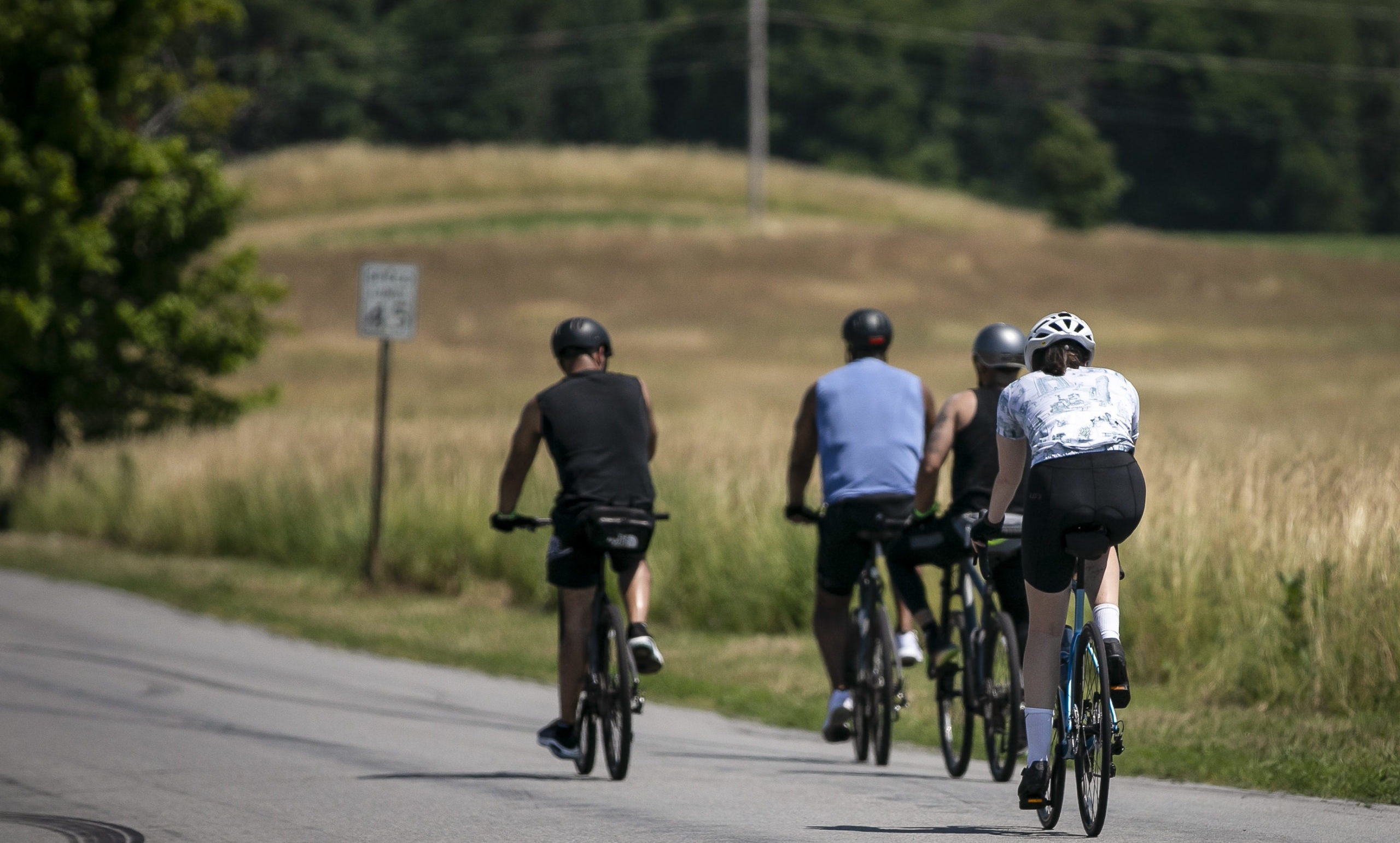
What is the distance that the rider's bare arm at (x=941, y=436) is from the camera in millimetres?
8961

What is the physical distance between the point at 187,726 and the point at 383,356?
9.04m

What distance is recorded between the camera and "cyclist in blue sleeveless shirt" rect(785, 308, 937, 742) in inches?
371

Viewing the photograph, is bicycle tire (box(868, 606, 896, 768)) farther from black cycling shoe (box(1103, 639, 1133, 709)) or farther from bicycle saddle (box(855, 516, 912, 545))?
black cycling shoe (box(1103, 639, 1133, 709))

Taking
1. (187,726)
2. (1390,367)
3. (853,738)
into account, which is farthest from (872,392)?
(1390,367)

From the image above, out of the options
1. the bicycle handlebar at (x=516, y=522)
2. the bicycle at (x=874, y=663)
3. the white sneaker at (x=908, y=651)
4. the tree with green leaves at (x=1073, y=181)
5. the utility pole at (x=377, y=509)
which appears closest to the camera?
the bicycle handlebar at (x=516, y=522)

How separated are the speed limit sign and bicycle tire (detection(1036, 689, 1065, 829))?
12.4 m

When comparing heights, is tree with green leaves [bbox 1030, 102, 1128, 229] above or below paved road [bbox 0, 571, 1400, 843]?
above

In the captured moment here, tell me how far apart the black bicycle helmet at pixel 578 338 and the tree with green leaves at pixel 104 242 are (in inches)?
697

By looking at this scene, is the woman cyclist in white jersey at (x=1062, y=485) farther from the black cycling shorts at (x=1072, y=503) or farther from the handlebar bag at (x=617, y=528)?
the handlebar bag at (x=617, y=528)

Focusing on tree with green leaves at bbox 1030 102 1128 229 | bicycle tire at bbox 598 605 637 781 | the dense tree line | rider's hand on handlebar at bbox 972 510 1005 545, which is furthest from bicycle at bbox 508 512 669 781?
the dense tree line

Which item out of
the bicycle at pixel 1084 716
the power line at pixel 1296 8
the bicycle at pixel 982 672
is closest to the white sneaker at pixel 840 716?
the bicycle at pixel 982 672

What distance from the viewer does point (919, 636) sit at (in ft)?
45.3

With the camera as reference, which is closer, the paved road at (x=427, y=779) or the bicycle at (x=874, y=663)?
the paved road at (x=427, y=779)

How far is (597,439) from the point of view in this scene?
28.6ft
